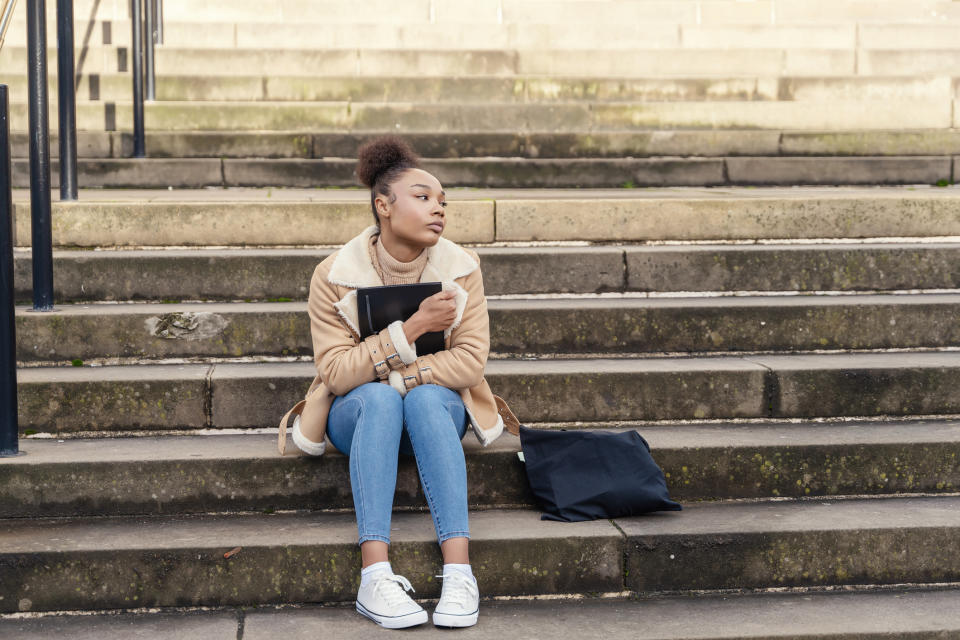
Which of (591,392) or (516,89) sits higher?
(516,89)

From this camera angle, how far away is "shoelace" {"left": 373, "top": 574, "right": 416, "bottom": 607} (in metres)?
2.91

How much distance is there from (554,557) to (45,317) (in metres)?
2.14

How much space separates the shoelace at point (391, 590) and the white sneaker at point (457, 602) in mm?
104

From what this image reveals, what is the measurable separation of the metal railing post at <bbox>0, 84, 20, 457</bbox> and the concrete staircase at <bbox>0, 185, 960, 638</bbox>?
4.9 inches

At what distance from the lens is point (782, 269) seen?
4.51m

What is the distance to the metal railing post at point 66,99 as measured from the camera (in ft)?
15.6

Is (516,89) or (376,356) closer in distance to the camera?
(376,356)

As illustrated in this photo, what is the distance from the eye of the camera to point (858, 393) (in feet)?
12.7

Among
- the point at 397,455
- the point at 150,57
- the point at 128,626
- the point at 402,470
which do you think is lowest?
the point at 128,626

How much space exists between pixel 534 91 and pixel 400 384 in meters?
4.20

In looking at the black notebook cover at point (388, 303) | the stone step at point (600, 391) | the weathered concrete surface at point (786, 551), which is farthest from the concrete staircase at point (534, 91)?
the weathered concrete surface at point (786, 551)

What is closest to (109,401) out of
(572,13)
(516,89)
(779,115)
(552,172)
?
(552,172)

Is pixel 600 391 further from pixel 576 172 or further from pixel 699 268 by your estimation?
pixel 576 172

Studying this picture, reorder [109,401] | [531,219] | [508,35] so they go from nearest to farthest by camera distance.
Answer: [109,401]
[531,219]
[508,35]
